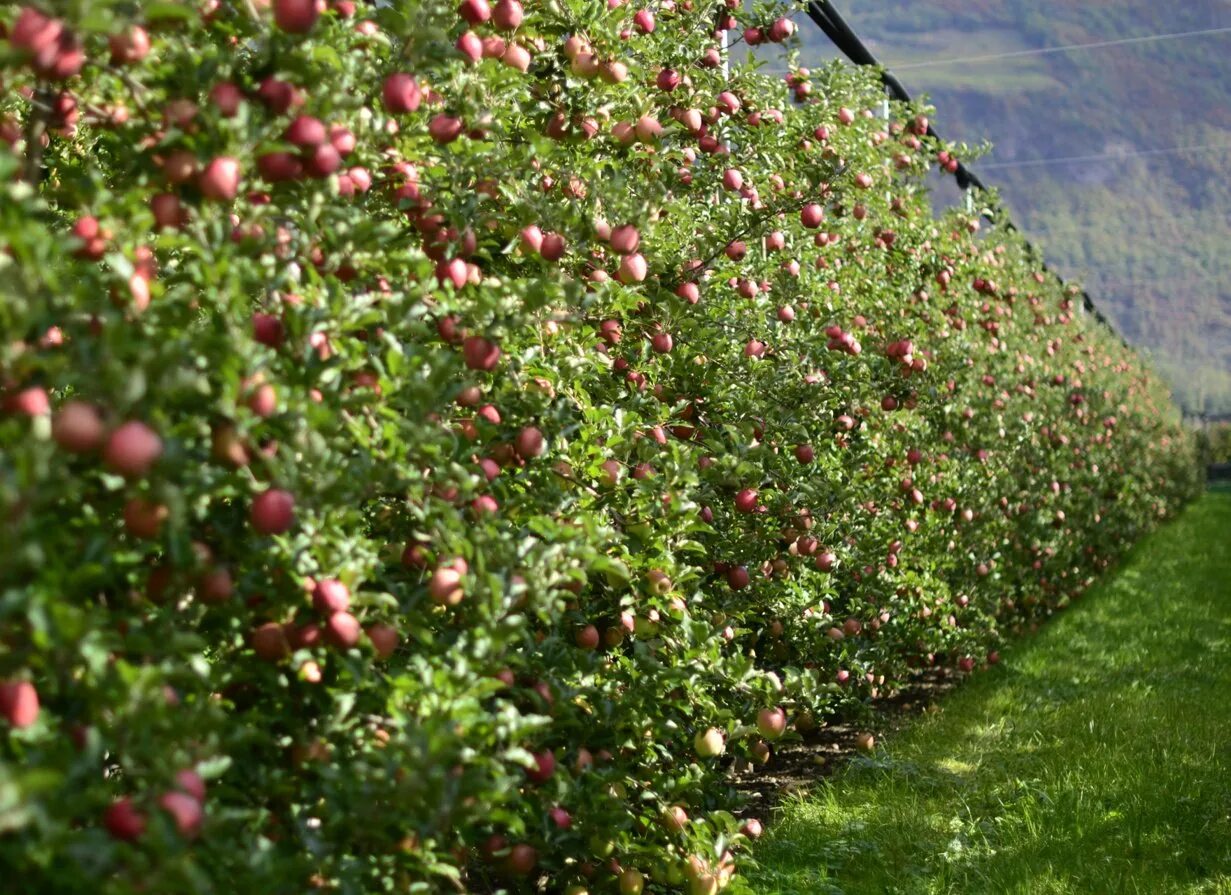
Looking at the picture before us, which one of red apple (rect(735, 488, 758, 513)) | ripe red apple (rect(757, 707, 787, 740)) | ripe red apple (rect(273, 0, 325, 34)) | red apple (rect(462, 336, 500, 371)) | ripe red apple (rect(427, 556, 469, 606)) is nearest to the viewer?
ripe red apple (rect(273, 0, 325, 34))

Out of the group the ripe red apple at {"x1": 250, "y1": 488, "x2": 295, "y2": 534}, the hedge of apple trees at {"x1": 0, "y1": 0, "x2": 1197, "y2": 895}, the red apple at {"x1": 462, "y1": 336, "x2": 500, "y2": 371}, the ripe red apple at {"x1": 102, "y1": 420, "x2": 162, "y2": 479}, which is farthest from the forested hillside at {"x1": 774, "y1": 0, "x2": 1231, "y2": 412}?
the ripe red apple at {"x1": 102, "y1": 420, "x2": 162, "y2": 479}

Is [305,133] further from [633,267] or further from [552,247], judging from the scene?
[633,267]

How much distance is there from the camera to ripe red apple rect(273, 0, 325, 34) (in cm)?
177

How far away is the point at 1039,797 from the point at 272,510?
9.59 feet

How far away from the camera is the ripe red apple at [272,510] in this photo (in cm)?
165

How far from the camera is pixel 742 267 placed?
3.57 meters

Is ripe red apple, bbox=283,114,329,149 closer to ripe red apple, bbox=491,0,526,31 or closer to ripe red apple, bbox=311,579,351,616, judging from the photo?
ripe red apple, bbox=311,579,351,616

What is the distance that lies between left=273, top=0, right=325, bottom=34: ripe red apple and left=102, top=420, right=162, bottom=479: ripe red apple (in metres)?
0.66

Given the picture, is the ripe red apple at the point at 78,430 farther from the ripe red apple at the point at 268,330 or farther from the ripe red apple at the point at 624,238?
the ripe red apple at the point at 624,238

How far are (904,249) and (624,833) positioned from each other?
313cm

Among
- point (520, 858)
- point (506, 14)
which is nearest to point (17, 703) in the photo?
point (520, 858)

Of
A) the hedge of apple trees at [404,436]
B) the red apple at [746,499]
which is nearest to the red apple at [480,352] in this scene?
the hedge of apple trees at [404,436]

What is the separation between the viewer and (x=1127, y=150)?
234ft

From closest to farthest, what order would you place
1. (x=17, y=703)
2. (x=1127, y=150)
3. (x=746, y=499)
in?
(x=17, y=703) < (x=746, y=499) < (x=1127, y=150)
